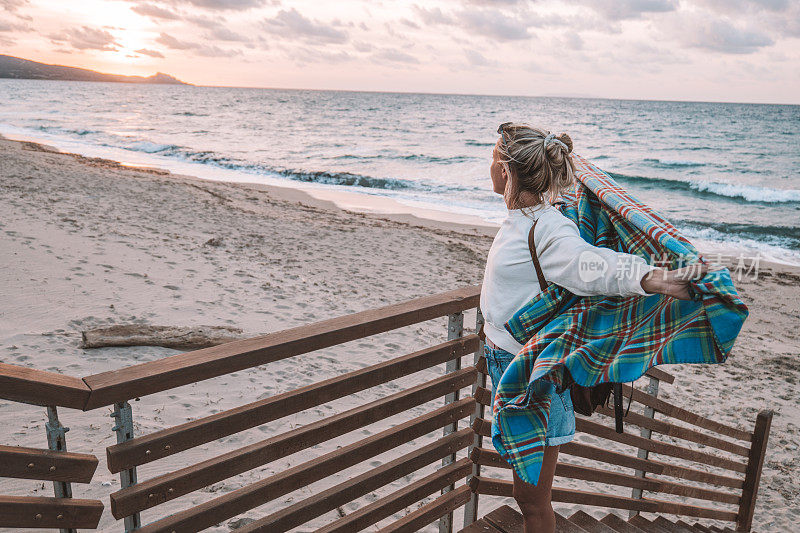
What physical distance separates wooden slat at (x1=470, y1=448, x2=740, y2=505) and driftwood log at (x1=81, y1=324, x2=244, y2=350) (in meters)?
3.31

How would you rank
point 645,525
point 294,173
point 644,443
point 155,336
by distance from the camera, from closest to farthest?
point 644,443 < point 645,525 < point 155,336 < point 294,173

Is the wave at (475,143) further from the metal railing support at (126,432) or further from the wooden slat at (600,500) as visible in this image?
the metal railing support at (126,432)

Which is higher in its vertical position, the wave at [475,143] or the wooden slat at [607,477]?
the wave at [475,143]

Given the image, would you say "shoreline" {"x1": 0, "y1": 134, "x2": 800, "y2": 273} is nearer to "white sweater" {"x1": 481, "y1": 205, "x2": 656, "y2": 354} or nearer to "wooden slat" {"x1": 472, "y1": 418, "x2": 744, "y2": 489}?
"wooden slat" {"x1": 472, "y1": 418, "x2": 744, "y2": 489}

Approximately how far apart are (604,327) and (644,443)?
1.92m

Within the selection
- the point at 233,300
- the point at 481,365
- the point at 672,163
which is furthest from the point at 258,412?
the point at 672,163

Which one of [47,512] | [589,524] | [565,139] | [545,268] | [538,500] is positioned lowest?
[589,524]

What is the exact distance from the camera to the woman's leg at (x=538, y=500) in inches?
84.0

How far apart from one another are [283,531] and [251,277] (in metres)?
6.26

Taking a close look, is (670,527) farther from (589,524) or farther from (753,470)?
(753,470)

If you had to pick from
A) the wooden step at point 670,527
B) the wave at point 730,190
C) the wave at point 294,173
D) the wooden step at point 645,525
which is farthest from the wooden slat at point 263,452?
the wave at point 730,190

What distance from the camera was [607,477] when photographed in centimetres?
325

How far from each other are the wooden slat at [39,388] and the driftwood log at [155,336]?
4.00m

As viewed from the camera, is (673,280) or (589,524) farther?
(589,524)
